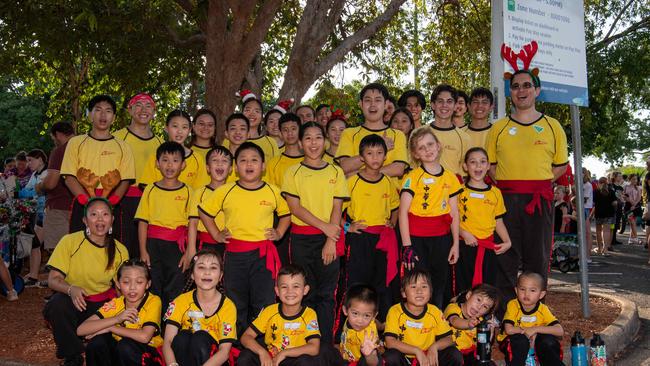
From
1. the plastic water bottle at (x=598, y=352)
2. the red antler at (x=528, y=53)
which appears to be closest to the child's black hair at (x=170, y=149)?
the red antler at (x=528, y=53)

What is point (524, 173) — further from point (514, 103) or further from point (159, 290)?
point (159, 290)

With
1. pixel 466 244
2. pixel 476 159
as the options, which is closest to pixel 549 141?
pixel 476 159

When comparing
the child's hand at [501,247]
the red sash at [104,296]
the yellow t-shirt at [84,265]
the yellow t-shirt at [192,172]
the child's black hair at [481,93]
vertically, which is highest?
the child's black hair at [481,93]

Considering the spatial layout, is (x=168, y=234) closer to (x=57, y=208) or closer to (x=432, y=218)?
(x=432, y=218)

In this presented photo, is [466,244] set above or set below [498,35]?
below

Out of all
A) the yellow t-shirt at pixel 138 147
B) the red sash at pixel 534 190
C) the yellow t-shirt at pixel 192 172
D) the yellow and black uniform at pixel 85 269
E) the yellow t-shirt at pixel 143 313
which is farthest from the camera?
the yellow t-shirt at pixel 138 147

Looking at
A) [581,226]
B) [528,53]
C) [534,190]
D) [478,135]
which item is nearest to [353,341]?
[534,190]

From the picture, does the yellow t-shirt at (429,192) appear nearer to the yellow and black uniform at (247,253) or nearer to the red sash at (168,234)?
the yellow and black uniform at (247,253)

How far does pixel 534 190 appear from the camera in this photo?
6.31 meters

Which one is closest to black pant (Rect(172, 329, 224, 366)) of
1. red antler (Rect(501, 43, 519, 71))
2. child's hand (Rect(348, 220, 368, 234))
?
child's hand (Rect(348, 220, 368, 234))

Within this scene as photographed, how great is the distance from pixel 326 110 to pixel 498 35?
2292 millimetres

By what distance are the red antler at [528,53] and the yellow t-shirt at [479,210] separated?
5.51ft

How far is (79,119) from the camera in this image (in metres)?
17.0

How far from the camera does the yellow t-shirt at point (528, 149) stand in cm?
631
